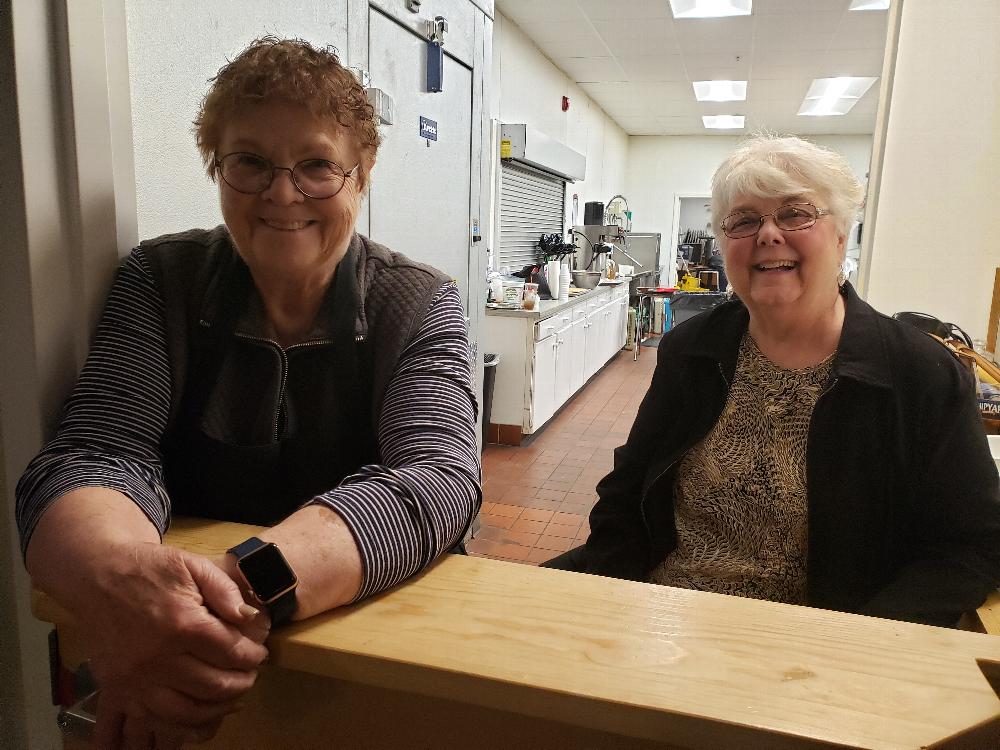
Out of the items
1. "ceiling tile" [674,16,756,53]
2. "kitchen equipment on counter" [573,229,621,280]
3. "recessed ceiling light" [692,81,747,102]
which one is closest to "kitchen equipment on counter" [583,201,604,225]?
"kitchen equipment on counter" [573,229,621,280]

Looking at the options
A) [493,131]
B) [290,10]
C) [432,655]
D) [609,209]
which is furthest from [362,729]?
[609,209]

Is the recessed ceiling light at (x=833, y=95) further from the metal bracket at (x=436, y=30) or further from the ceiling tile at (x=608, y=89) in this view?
the metal bracket at (x=436, y=30)

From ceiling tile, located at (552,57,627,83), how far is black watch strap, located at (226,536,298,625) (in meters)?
7.61

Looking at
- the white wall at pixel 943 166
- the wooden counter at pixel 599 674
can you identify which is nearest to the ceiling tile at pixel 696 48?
the white wall at pixel 943 166

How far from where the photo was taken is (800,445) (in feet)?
Answer: 4.94

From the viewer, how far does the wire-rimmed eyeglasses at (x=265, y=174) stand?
3.76ft

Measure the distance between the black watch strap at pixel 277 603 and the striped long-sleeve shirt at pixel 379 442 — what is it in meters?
0.09

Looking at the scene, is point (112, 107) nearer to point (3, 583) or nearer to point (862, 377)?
point (3, 583)

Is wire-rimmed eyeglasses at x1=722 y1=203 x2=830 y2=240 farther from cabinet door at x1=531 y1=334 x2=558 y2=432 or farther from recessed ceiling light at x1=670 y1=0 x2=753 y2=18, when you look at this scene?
recessed ceiling light at x1=670 y1=0 x2=753 y2=18

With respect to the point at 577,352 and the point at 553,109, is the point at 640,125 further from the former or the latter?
the point at 577,352

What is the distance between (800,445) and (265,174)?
1169mm

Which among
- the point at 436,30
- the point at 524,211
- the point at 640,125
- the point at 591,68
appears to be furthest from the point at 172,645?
the point at 640,125

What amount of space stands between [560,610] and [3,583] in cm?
108

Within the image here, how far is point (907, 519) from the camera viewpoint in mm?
1430
